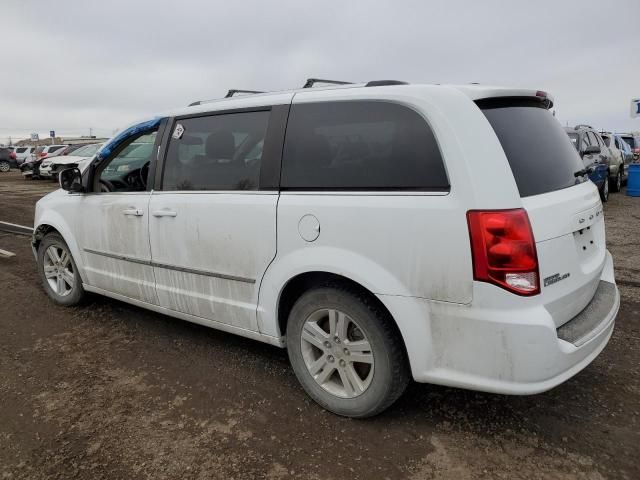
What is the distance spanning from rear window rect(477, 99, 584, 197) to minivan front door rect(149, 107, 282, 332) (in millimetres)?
1233

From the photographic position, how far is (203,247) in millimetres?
3197

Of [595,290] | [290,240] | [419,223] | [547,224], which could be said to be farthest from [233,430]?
[595,290]

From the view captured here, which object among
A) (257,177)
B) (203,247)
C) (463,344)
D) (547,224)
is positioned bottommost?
(463,344)

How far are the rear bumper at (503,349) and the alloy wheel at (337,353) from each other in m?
0.34

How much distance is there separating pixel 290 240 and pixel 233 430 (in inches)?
42.0

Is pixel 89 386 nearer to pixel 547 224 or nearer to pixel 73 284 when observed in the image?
pixel 73 284

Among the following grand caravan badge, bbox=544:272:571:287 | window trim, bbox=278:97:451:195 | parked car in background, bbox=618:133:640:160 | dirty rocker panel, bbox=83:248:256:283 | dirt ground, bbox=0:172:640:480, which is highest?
window trim, bbox=278:97:451:195

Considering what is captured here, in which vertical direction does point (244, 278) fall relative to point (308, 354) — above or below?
above

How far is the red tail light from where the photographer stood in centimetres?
217

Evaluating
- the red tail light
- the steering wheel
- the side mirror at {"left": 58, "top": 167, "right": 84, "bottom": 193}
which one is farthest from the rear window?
the side mirror at {"left": 58, "top": 167, "right": 84, "bottom": 193}

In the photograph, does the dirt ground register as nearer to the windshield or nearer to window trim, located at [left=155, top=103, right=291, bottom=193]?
window trim, located at [left=155, top=103, right=291, bottom=193]

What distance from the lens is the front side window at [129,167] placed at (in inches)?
152

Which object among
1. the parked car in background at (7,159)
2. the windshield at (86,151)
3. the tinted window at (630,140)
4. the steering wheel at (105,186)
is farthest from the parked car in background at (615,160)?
the parked car in background at (7,159)

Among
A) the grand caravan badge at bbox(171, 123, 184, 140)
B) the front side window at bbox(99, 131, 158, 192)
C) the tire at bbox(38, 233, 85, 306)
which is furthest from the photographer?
the tire at bbox(38, 233, 85, 306)
